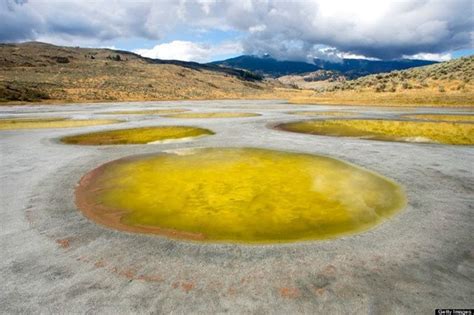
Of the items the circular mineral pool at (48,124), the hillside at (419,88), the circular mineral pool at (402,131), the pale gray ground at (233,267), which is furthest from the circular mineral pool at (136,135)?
the hillside at (419,88)

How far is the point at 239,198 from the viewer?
33.4ft

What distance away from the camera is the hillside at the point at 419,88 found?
52.9 m

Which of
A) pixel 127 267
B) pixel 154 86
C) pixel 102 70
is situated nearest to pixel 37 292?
pixel 127 267

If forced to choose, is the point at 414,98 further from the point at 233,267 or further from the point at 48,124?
the point at 233,267

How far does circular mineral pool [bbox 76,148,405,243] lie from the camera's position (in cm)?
809

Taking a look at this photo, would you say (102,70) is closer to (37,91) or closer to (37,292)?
(37,91)

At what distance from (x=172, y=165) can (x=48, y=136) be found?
41.9 feet

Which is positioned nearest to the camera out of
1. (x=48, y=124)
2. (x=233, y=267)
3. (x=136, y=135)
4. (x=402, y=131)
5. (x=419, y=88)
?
(x=233, y=267)

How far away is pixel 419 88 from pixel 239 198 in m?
62.1

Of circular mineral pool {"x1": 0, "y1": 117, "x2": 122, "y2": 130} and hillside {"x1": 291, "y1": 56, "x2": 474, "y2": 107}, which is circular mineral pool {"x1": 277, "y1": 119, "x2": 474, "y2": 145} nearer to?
circular mineral pool {"x1": 0, "y1": 117, "x2": 122, "y2": 130}

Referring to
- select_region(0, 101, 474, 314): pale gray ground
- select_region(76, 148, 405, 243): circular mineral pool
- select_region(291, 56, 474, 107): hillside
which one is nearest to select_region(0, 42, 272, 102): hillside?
select_region(291, 56, 474, 107): hillside

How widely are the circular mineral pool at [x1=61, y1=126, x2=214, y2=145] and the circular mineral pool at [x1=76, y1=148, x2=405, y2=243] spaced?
630 centimetres

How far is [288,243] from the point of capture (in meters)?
7.26

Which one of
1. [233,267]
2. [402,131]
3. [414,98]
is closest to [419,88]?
[414,98]
